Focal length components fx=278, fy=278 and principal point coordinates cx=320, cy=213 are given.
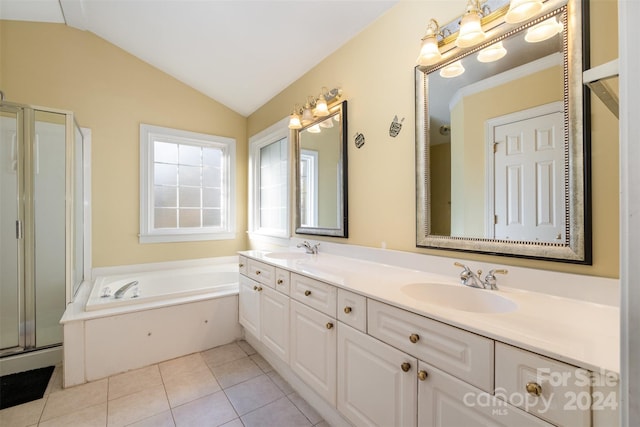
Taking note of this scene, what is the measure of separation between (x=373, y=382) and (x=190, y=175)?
10.0ft

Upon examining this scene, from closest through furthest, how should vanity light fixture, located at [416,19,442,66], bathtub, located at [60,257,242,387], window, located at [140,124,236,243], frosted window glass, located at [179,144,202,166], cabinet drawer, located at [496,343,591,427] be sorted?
cabinet drawer, located at [496,343,591,427]
vanity light fixture, located at [416,19,442,66]
bathtub, located at [60,257,242,387]
window, located at [140,124,236,243]
frosted window glass, located at [179,144,202,166]

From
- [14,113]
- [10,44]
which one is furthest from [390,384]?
[10,44]

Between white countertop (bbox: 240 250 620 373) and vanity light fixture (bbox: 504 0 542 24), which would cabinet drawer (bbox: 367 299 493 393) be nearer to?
white countertop (bbox: 240 250 620 373)

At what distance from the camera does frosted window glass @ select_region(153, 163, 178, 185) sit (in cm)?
315

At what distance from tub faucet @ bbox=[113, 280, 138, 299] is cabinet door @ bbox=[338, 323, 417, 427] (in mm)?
1978

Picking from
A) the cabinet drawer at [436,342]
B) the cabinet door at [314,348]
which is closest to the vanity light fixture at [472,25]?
the cabinet drawer at [436,342]

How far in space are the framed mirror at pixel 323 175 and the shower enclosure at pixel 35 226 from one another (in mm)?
1842

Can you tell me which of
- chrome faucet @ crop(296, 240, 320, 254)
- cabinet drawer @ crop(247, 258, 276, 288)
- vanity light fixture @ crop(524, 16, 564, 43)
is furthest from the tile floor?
vanity light fixture @ crop(524, 16, 564, 43)

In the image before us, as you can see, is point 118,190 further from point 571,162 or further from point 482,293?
point 571,162

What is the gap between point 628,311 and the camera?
41 cm

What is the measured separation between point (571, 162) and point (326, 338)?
1321 millimetres

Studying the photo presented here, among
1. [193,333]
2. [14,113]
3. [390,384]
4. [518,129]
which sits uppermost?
A: [14,113]

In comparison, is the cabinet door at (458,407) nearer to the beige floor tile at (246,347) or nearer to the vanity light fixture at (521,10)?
the vanity light fixture at (521,10)

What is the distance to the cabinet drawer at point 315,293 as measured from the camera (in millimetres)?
1427
